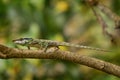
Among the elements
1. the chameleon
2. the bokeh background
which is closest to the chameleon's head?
the chameleon

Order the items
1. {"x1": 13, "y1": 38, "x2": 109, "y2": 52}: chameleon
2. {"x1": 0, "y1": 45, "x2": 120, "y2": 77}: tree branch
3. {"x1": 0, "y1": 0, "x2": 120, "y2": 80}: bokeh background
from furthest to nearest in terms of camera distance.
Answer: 1. {"x1": 0, "y1": 0, "x2": 120, "y2": 80}: bokeh background
2. {"x1": 13, "y1": 38, "x2": 109, "y2": 52}: chameleon
3. {"x1": 0, "y1": 45, "x2": 120, "y2": 77}: tree branch

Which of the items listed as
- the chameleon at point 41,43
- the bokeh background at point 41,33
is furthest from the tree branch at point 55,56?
the bokeh background at point 41,33

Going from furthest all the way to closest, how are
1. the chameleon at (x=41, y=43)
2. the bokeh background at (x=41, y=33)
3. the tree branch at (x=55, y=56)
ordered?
the bokeh background at (x=41, y=33), the chameleon at (x=41, y=43), the tree branch at (x=55, y=56)

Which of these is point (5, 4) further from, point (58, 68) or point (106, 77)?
point (106, 77)

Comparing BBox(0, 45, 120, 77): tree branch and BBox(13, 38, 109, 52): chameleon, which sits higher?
BBox(13, 38, 109, 52): chameleon

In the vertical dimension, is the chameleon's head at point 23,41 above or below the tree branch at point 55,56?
above

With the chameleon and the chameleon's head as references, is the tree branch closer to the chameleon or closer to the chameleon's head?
the chameleon

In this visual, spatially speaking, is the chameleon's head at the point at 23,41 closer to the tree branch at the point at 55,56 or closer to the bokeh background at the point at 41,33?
the tree branch at the point at 55,56

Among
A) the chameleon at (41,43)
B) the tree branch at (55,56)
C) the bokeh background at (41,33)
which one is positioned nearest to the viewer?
the tree branch at (55,56)

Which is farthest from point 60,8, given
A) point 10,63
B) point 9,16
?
point 10,63
